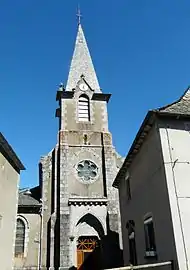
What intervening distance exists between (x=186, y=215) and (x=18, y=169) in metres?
9.48

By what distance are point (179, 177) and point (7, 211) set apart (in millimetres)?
8054

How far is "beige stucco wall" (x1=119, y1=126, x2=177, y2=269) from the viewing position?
933 cm

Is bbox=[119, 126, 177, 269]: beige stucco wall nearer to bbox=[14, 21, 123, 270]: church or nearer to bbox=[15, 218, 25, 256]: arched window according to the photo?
bbox=[14, 21, 123, 270]: church

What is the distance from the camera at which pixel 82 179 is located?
22.8 m

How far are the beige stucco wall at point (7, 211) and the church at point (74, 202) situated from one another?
6.88 meters

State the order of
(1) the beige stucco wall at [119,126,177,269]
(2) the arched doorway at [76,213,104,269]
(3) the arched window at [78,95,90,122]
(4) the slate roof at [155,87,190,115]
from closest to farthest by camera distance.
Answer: (1) the beige stucco wall at [119,126,177,269]
(4) the slate roof at [155,87,190,115]
(2) the arched doorway at [76,213,104,269]
(3) the arched window at [78,95,90,122]

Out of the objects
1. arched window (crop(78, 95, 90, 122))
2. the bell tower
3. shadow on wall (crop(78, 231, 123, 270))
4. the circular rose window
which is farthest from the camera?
arched window (crop(78, 95, 90, 122))

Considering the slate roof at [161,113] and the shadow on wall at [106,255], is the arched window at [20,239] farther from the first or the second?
the slate roof at [161,113]

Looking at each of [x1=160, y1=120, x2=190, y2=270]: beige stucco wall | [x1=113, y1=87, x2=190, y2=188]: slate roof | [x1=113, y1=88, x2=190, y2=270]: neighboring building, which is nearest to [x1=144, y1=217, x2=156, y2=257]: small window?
[x1=113, y1=88, x2=190, y2=270]: neighboring building

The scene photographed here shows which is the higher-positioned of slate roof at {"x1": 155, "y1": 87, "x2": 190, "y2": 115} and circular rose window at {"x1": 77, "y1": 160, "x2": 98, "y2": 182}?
circular rose window at {"x1": 77, "y1": 160, "x2": 98, "y2": 182}

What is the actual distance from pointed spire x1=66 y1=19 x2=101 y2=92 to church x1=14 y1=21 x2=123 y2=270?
8.57 ft

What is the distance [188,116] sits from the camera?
10.5 meters

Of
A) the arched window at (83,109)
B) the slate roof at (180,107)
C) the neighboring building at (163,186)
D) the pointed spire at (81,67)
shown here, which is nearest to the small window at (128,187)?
the neighboring building at (163,186)

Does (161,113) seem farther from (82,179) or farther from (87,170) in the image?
(87,170)
